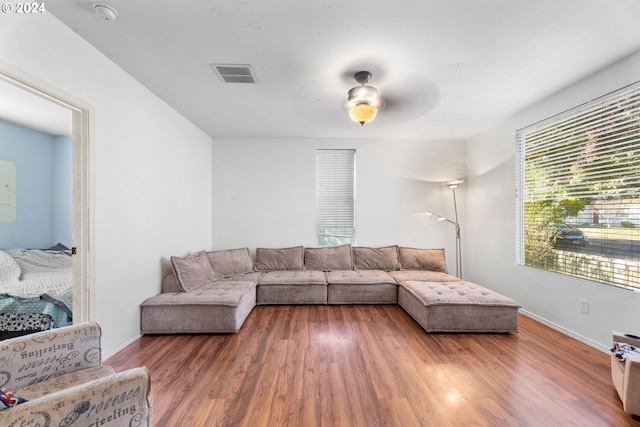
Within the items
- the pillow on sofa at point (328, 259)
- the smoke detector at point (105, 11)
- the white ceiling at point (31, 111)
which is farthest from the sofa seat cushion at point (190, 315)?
the smoke detector at point (105, 11)

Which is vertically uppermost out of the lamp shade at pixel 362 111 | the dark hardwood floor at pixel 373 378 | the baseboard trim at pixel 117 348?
the lamp shade at pixel 362 111

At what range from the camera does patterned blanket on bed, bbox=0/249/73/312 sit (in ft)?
8.18

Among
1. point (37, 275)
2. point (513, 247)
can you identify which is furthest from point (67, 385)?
point (513, 247)

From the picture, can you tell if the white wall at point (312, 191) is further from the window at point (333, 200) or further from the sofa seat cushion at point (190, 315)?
the sofa seat cushion at point (190, 315)

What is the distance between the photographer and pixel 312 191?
470cm

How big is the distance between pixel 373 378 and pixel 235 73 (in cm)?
294

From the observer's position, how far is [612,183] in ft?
8.04

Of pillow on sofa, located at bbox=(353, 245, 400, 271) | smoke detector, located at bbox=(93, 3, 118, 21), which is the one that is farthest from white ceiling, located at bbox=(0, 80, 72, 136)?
pillow on sofa, located at bbox=(353, 245, 400, 271)

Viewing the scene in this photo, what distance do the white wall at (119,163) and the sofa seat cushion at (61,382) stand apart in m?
0.94

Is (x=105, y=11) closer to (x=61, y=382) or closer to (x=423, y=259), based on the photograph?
(x=61, y=382)

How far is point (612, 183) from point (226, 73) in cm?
375

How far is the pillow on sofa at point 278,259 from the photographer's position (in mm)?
4379

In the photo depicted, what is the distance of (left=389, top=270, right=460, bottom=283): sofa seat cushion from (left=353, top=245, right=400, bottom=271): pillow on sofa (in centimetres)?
17

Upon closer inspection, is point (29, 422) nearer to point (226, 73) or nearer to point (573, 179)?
point (226, 73)
